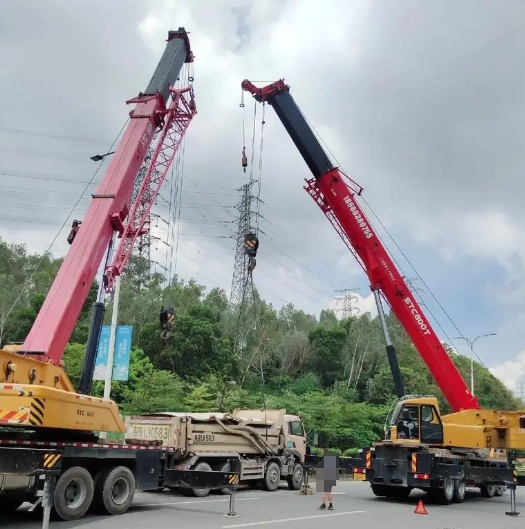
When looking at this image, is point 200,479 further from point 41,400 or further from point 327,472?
point 41,400

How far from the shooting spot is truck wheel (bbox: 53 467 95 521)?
11297mm

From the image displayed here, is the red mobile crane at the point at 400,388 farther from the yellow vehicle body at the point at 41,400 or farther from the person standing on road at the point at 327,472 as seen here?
the yellow vehicle body at the point at 41,400

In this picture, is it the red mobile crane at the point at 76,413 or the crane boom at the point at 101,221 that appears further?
the crane boom at the point at 101,221

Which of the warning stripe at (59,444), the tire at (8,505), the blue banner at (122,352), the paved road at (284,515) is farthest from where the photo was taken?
the blue banner at (122,352)

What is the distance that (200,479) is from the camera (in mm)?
13969

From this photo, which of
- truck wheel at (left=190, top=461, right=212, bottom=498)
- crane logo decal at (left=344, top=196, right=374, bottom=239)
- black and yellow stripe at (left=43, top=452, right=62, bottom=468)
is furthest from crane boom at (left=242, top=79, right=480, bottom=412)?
black and yellow stripe at (left=43, top=452, right=62, bottom=468)

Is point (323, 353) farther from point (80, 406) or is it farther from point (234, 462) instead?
point (80, 406)

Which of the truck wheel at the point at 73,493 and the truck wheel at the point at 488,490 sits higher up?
the truck wheel at the point at 73,493

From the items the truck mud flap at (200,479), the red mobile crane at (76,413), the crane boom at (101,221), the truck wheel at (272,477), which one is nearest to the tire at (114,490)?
the red mobile crane at (76,413)

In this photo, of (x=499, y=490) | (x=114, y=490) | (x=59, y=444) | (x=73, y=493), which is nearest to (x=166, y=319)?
(x=114, y=490)

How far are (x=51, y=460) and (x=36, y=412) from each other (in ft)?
3.15

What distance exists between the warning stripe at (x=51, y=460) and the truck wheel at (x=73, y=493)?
840 millimetres

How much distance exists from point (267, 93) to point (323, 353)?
5369cm

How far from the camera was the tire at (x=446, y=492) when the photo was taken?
1766cm
